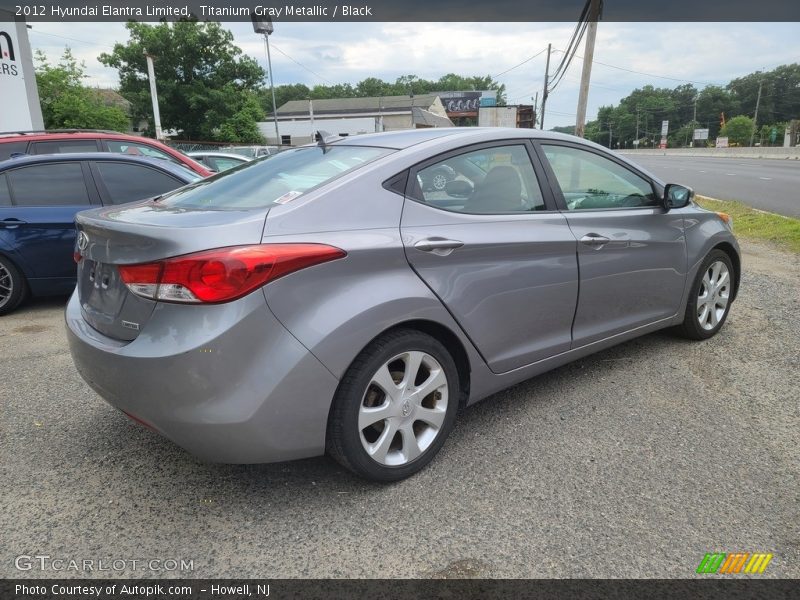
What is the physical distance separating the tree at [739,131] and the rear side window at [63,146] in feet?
347

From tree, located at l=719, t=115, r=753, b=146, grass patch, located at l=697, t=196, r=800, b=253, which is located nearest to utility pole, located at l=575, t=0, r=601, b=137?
grass patch, located at l=697, t=196, r=800, b=253

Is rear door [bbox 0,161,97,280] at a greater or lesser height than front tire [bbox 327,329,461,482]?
greater

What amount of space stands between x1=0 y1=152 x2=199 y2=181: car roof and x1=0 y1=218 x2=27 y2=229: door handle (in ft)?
1.79

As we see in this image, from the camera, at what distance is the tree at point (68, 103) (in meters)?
28.6

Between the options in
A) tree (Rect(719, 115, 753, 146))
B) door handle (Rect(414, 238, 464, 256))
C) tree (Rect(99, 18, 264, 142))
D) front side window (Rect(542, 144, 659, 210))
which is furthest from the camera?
tree (Rect(719, 115, 753, 146))

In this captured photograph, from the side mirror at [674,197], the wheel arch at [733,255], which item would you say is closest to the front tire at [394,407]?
the side mirror at [674,197]

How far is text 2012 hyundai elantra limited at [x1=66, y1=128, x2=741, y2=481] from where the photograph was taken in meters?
2.06

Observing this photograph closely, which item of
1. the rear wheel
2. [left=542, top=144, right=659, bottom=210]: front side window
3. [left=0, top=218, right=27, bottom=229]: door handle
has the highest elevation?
[left=542, top=144, right=659, bottom=210]: front side window

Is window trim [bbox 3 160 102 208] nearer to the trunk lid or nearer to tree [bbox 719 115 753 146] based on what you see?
the trunk lid

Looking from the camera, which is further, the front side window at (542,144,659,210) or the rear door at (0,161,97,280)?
the rear door at (0,161,97,280)

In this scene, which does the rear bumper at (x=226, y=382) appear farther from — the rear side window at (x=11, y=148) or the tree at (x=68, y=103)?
the tree at (x=68, y=103)

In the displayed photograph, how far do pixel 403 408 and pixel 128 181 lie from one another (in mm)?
4474

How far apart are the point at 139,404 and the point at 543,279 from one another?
1.99 metres

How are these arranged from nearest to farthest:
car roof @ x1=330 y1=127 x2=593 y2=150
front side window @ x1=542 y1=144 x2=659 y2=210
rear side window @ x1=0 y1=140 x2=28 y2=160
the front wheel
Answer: car roof @ x1=330 y1=127 x2=593 y2=150, front side window @ x1=542 y1=144 x2=659 y2=210, the front wheel, rear side window @ x1=0 y1=140 x2=28 y2=160
